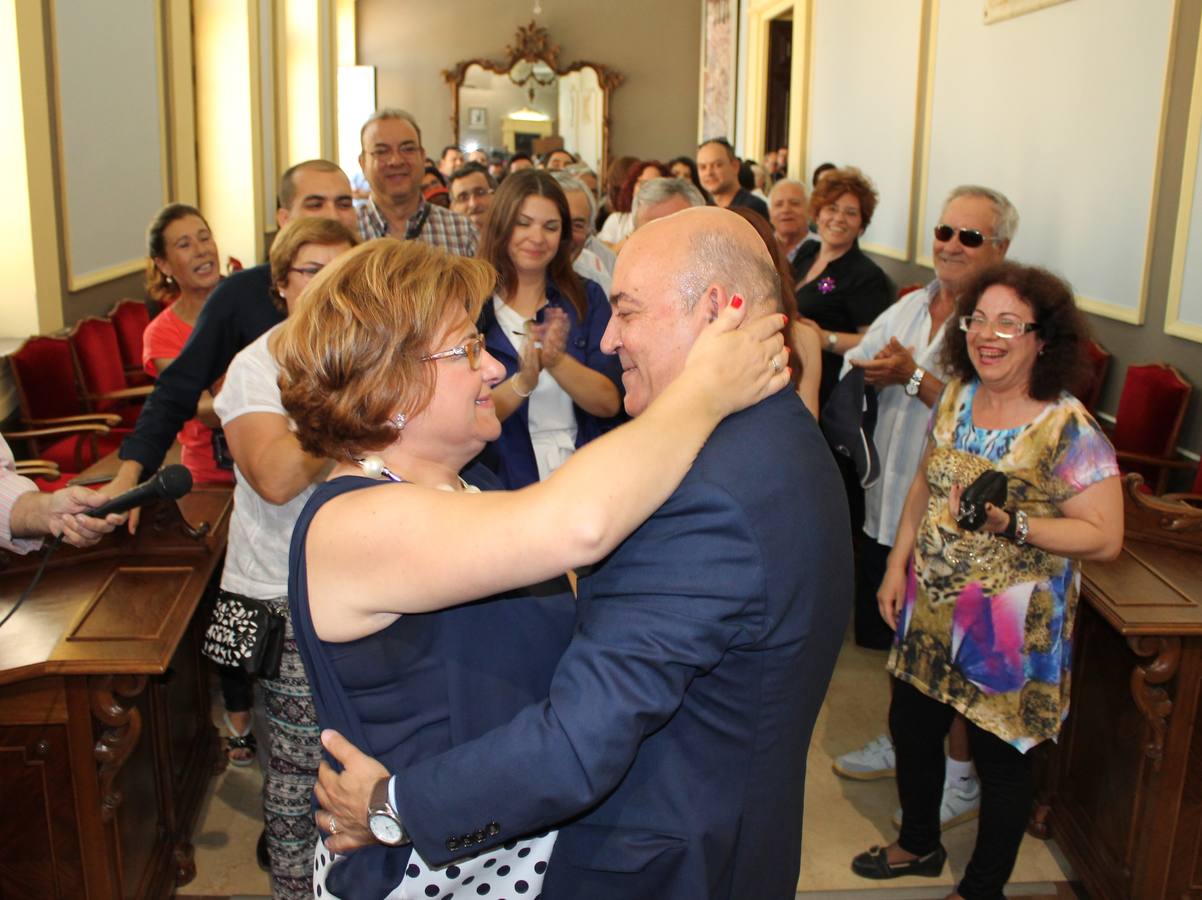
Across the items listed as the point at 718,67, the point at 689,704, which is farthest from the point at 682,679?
the point at 718,67

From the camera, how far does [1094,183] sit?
4680 mm

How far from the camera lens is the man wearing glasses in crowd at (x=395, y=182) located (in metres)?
4.22

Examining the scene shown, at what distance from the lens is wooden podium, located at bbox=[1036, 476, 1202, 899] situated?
2.63 metres

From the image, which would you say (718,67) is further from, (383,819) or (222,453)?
(383,819)

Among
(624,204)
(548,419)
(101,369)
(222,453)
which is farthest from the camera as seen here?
(624,204)

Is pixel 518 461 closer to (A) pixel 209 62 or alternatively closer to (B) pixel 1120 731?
(B) pixel 1120 731

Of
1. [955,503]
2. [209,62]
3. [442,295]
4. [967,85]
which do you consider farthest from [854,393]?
[209,62]

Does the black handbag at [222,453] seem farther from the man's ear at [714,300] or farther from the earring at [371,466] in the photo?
the man's ear at [714,300]

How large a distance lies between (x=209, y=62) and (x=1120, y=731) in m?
8.13

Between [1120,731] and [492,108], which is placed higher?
[492,108]

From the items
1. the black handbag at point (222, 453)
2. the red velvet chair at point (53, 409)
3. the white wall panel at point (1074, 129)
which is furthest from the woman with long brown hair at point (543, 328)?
the white wall panel at point (1074, 129)

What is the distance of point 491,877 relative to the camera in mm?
1435

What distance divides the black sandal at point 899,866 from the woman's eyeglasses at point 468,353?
7.15 feet

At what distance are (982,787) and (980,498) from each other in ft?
2.61
